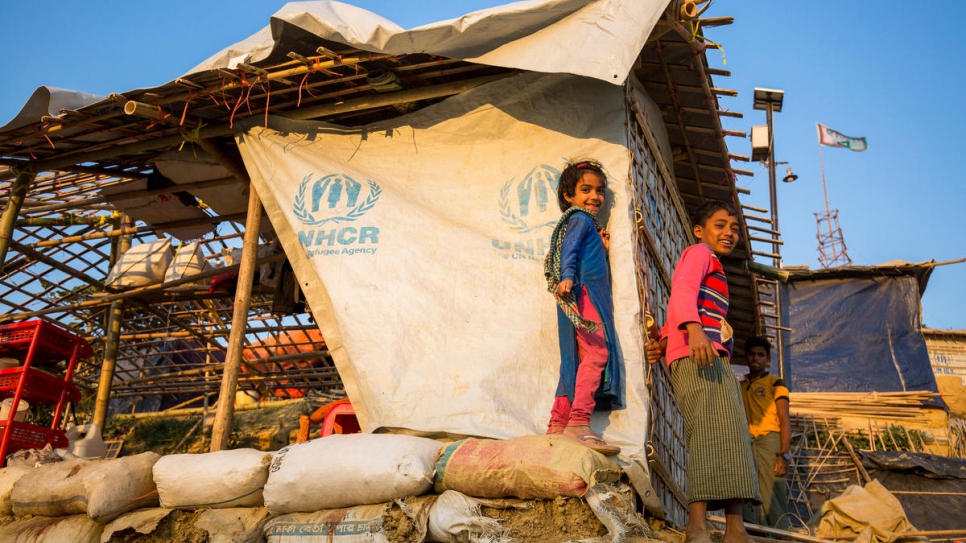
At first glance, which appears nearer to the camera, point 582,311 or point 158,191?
point 582,311

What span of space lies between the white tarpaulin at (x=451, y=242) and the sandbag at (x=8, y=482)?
6.14ft

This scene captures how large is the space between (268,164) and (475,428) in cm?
240

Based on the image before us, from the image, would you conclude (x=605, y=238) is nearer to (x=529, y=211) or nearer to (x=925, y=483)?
(x=529, y=211)

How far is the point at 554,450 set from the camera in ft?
10.7

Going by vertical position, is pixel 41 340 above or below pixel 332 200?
below

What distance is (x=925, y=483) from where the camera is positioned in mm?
8109

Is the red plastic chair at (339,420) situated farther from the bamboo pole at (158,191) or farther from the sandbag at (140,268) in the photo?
the sandbag at (140,268)

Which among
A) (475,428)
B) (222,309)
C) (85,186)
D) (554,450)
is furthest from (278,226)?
(85,186)

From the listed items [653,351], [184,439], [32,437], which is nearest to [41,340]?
[32,437]

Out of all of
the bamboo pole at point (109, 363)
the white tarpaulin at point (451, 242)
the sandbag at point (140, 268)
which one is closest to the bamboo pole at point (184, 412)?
the bamboo pole at point (109, 363)

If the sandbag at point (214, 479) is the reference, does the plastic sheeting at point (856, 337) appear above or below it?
above

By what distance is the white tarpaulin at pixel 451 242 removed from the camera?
13.9 ft

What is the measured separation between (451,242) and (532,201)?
0.54 meters

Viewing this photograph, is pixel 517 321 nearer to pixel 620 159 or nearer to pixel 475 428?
pixel 475 428
